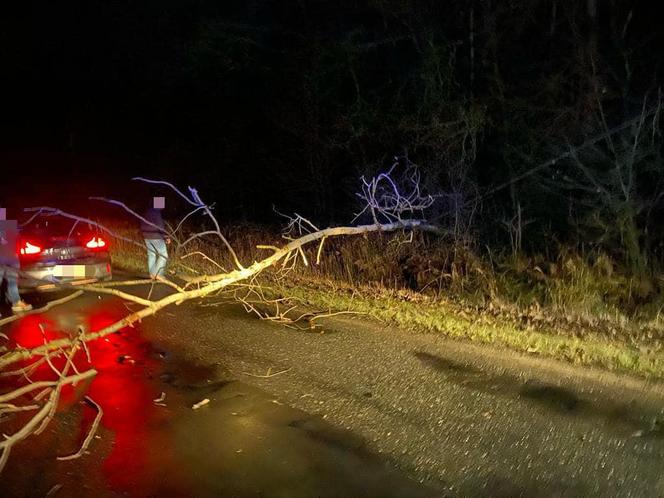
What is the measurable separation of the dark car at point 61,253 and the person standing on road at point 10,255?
1.34 ft

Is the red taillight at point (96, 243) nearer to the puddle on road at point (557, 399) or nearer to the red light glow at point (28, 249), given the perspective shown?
the red light glow at point (28, 249)

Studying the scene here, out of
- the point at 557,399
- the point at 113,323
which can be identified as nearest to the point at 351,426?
the point at 557,399

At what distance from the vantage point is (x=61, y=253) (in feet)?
30.9

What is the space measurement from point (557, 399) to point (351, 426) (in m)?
1.69

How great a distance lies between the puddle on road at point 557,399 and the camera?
4402 millimetres

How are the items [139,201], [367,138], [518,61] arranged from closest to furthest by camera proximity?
[518,61] → [367,138] → [139,201]

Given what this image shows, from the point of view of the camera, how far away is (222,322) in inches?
309

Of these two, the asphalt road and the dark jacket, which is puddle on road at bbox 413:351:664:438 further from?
the dark jacket

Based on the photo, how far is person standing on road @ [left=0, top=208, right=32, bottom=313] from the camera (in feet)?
27.2

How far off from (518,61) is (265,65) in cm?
577

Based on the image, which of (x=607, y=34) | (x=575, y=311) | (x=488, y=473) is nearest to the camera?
(x=488, y=473)

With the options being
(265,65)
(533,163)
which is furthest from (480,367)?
(265,65)

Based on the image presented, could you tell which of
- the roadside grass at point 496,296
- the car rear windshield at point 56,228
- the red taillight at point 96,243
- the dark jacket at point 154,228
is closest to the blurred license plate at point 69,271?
the red taillight at point 96,243

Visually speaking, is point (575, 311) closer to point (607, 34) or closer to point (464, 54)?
point (607, 34)
